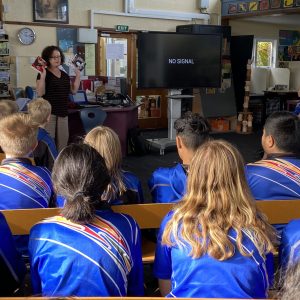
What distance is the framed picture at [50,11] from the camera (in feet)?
25.6

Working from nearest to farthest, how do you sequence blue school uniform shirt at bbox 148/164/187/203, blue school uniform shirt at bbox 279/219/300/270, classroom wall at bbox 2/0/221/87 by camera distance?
blue school uniform shirt at bbox 279/219/300/270
blue school uniform shirt at bbox 148/164/187/203
classroom wall at bbox 2/0/221/87

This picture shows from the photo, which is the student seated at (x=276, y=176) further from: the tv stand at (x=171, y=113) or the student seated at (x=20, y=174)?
the tv stand at (x=171, y=113)

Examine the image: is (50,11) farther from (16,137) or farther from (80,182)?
(80,182)

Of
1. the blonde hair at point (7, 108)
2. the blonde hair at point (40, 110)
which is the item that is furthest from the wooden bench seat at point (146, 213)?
the blonde hair at point (40, 110)

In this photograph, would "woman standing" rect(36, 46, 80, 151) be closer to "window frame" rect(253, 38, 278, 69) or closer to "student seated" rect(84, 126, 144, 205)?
"student seated" rect(84, 126, 144, 205)

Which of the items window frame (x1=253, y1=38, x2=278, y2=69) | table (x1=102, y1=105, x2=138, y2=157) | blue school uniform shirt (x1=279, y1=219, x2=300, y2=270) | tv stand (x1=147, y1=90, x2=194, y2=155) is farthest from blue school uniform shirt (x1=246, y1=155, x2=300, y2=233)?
window frame (x1=253, y1=38, x2=278, y2=69)

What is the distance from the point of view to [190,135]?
2553mm

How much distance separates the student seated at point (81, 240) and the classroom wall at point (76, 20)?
6736 millimetres

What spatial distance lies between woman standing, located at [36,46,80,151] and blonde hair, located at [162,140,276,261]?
3.61m

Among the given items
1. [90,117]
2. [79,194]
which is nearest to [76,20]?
[90,117]

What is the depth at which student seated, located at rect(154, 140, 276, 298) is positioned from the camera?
1.34 meters

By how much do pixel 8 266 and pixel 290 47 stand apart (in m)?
11.1

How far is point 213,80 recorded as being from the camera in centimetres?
741

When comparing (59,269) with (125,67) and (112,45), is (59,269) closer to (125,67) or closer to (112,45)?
(112,45)
